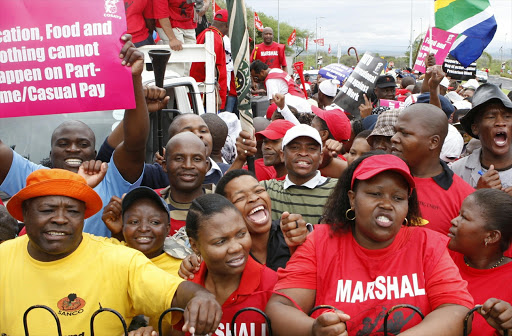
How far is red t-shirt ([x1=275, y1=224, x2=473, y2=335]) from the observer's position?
8.89 feet

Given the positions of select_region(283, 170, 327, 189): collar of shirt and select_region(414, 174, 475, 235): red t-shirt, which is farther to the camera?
select_region(283, 170, 327, 189): collar of shirt

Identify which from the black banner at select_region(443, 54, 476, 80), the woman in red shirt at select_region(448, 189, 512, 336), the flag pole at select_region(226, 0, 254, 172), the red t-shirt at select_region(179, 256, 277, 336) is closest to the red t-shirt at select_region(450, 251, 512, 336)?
the woman in red shirt at select_region(448, 189, 512, 336)

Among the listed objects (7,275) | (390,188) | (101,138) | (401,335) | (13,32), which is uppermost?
(13,32)

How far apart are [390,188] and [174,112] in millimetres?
3774

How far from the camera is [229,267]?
299 centimetres

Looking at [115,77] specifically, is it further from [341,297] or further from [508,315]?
[508,315]

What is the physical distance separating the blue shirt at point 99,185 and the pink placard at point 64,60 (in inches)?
17.4

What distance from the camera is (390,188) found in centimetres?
290

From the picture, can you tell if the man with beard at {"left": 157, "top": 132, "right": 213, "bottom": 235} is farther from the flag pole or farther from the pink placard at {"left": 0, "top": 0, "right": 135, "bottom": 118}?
the flag pole

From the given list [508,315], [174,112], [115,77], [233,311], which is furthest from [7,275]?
[174,112]

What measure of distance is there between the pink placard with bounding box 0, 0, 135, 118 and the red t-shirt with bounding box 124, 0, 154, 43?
3924 mm

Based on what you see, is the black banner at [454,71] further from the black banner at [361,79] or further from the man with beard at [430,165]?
the man with beard at [430,165]

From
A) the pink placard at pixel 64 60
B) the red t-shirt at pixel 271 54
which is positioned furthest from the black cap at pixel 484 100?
the red t-shirt at pixel 271 54

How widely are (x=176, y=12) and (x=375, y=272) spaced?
230 inches
